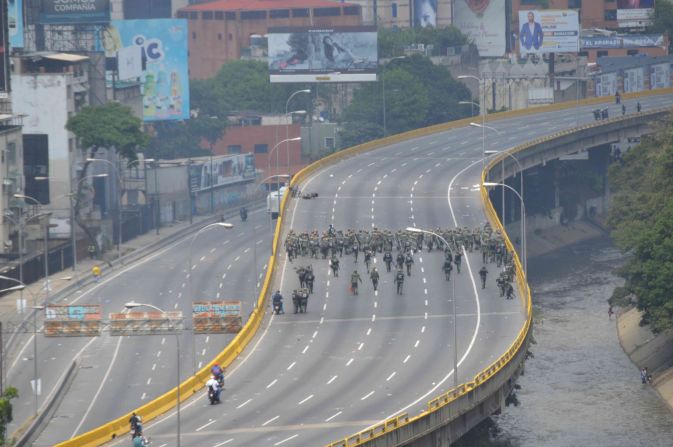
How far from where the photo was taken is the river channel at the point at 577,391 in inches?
4345

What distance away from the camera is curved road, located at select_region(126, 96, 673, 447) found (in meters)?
89.0

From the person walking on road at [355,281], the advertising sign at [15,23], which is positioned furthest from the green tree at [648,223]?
the advertising sign at [15,23]

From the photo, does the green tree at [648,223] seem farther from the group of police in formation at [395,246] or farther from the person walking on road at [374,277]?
the person walking on road at [374,277]

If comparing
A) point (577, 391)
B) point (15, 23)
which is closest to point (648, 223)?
point (577, 391)

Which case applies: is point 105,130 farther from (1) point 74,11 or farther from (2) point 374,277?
(2) point 374,277

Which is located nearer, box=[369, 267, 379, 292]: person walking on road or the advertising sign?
box=[369, 267, 379, 292]: person walking on road

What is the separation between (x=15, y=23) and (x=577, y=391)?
75.2 m

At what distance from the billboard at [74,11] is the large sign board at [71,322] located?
8283cm

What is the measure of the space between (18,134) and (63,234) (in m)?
12.3

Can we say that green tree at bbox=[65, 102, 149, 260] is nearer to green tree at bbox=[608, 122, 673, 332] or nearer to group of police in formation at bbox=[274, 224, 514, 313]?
group of police in formation at bbox=[274, 224, 514, 313]

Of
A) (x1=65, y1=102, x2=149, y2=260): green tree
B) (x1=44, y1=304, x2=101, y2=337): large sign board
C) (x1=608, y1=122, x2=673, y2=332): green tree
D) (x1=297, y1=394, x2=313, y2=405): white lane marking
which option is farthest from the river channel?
(x1=65, y1=102, x2=149, y2=260): green tree

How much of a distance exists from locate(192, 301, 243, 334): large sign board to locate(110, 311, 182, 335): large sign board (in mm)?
3634

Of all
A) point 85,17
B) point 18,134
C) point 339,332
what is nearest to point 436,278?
point 339,332

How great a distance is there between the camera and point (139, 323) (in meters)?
105
